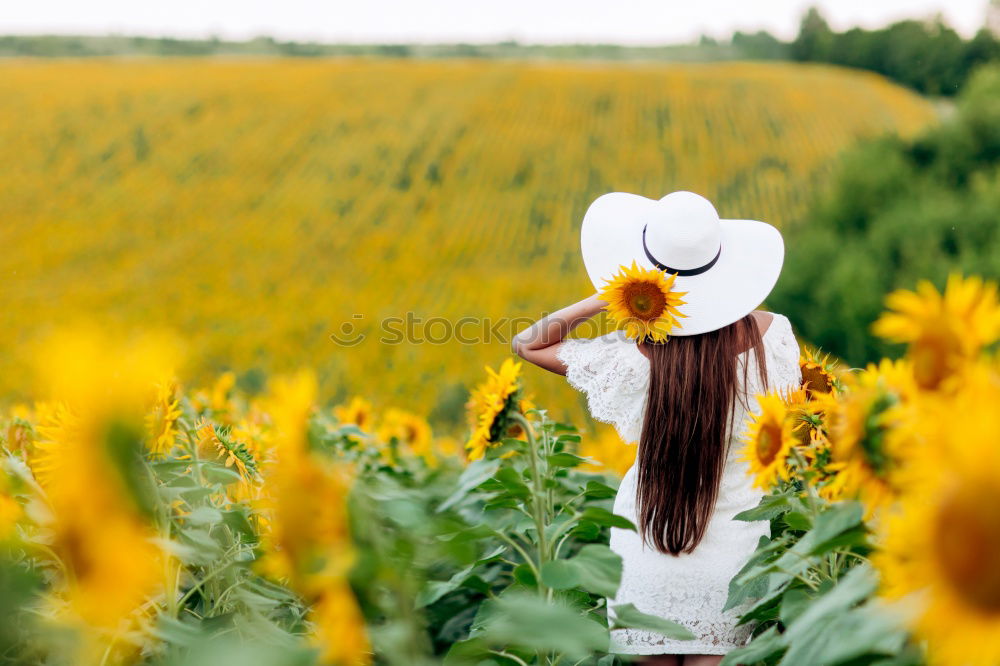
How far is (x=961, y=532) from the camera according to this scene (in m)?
0.61

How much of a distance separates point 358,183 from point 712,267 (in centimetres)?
2753

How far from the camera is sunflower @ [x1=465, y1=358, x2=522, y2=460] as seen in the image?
179 cm

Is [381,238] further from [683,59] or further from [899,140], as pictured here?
[683,59]

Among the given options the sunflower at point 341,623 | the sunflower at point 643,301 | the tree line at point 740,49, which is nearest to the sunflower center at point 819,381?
the sunflower at point 643,301

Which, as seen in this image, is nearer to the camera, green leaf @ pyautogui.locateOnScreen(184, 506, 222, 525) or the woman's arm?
green leaf @ pyautogui.locateOnScreen(184, 506, 222, 525)

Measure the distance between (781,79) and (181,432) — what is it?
130 ft

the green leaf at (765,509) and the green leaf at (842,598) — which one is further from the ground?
the green leaf at (842,598)

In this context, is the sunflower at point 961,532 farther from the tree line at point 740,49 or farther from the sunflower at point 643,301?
the tree line at point 740,49

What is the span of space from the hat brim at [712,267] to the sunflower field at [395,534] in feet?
1.38

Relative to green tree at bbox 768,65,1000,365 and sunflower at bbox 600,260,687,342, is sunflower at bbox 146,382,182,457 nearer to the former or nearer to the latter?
sunflower at bbox 600,260,687,342

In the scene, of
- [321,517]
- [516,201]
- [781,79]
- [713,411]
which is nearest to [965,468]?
[321,517]

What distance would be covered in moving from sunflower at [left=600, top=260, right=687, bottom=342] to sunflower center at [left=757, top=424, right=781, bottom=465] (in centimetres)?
48

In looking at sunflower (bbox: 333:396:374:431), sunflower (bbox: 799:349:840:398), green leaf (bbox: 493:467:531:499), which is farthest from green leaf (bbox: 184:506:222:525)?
sunflower (bbox: 333:396:374:431)

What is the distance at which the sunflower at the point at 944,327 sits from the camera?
0.80 metres
